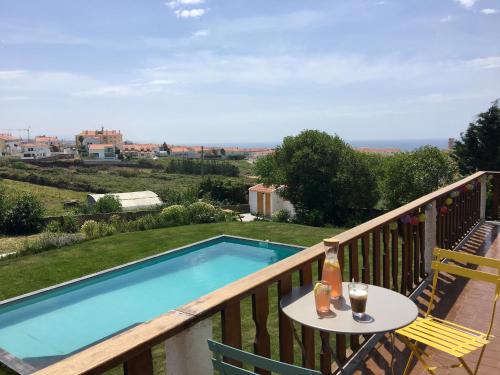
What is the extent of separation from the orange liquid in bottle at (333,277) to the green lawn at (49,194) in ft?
95.9

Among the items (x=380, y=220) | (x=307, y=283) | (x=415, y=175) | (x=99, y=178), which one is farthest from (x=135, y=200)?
(x=307, y=283)

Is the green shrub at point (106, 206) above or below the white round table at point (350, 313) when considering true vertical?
below

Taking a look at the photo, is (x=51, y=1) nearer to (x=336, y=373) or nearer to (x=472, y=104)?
(x=336, y=373)

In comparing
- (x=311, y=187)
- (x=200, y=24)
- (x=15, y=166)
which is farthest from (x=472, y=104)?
(x=15, y=166)

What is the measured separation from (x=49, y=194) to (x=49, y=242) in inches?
1071

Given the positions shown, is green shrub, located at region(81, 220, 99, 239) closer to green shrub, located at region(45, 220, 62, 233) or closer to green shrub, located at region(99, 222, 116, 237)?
green shrub, located at region(99, 222, 116, 237)

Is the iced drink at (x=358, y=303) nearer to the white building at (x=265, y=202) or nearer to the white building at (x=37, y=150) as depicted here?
the white building at (x=265, y=202)

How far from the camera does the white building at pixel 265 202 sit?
26.6 meters

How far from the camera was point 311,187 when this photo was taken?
19.7 metres

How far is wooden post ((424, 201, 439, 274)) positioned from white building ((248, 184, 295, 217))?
2093 centimetres

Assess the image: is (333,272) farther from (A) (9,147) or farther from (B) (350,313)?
(A) (9,147)

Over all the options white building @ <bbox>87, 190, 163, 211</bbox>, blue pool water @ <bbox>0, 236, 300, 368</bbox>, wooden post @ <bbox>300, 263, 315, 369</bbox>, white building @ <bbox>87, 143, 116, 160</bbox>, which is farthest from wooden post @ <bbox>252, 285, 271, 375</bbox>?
white building @ <bbox>87, 143, 116, 160</bbox>

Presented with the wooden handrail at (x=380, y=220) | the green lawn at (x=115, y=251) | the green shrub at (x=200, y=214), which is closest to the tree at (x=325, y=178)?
the green shrub at (x=200, y=214)

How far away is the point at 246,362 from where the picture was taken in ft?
4.59
